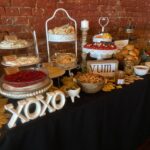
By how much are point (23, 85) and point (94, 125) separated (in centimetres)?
46

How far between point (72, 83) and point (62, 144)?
345 mm

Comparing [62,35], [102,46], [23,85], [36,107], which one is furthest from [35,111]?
[102,46]

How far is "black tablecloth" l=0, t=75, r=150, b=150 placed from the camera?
36.0 inches

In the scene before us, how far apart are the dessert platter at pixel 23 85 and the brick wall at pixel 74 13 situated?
1.75 feet

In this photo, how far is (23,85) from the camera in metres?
0.96

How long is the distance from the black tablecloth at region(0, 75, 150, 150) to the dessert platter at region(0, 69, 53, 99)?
13 cm

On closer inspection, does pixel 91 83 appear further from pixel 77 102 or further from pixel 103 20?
pixel 103 20

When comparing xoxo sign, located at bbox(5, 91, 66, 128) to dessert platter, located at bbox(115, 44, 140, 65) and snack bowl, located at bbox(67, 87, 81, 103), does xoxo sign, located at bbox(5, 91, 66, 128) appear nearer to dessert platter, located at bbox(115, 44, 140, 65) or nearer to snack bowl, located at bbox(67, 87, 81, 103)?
snack bowl, located at bbox(67, 87, 81, 103)

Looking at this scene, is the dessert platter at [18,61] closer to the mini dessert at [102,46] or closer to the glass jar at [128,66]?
the mini dessert at [102,46]

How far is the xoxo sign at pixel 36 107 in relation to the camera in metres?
0.87

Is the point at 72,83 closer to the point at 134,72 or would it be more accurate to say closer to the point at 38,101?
the point at 38,101

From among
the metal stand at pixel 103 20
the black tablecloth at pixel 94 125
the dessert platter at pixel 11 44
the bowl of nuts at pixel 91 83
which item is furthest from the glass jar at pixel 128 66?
the dessert platter at pixel 11 44

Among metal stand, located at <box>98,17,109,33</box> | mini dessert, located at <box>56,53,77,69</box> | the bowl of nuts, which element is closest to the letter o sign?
the bowl of nuts

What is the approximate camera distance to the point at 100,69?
1420mm
